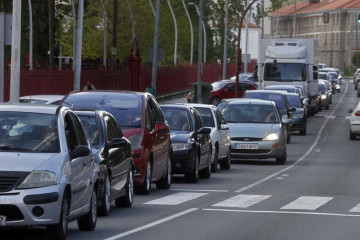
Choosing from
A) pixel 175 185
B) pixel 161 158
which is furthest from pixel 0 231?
pixel 175 185

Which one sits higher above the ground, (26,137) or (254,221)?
(26,137)

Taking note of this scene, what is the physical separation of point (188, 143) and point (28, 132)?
10159mm

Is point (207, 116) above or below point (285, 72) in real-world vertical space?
below

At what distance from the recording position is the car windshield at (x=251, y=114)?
32625 millimetres

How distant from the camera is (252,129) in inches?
1253

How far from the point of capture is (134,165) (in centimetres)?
1973

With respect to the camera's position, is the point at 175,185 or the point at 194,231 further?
the point at 175,185

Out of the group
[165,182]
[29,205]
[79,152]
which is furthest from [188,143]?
[29,205]

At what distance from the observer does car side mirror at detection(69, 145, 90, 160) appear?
13852 mm

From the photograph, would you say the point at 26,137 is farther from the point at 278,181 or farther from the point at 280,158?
the point at 280,158

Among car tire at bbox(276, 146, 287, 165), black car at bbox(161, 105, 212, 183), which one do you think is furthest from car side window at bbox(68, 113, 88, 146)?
car tire at bbox(276, 146, 287, 165)

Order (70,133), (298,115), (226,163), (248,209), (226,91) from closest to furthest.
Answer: (70,133) → (248,209) → (226,163) → (298,115) → (226,91)

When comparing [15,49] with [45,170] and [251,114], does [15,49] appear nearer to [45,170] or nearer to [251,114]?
[251,114]

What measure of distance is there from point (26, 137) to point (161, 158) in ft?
24.9
